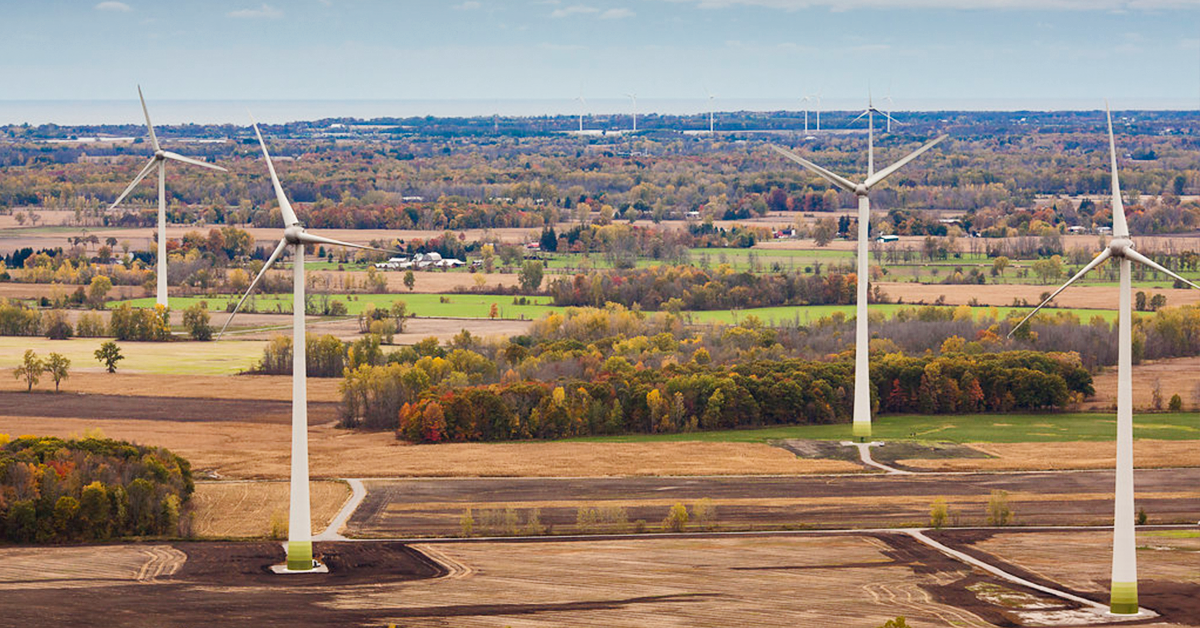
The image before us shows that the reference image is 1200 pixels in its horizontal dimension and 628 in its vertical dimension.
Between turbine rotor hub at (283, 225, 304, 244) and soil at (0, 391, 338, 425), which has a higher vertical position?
turbine rotor hub at (283, 225, 304, 244)

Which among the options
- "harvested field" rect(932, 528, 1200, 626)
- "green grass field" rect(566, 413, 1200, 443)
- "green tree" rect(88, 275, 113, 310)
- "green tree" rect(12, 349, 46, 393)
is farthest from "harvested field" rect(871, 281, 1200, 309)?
"green tree" rect(12, 349, 46, 393)

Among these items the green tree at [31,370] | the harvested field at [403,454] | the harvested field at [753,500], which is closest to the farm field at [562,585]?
the harvested field at [753,500]

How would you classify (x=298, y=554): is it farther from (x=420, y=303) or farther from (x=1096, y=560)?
(x=420, y=303)

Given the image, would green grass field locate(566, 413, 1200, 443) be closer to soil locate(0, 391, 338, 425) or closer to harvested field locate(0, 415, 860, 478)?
harvested field locate(0, 415, 860, 478)

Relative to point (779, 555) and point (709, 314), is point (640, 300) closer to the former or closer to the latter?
point (709, 314)

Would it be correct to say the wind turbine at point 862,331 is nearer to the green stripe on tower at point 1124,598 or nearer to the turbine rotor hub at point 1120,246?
the green stripe on tower at point 1124,598

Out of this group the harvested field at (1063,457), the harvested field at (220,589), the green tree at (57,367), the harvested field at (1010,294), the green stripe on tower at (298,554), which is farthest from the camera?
the harvested field at (1010,294)

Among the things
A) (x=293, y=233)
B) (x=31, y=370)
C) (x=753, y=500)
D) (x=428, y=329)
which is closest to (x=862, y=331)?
(x=753, y=500)
